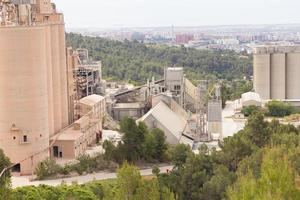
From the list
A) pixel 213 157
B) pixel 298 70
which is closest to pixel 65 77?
pixel 213 157

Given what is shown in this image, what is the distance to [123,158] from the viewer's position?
20344 mm

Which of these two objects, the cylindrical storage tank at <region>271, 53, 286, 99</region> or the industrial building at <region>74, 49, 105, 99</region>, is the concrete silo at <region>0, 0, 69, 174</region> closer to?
the industrial building at <region>74, 49, 105, 99</region>

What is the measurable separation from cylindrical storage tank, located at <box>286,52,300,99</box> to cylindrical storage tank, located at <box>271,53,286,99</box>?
0.35 m

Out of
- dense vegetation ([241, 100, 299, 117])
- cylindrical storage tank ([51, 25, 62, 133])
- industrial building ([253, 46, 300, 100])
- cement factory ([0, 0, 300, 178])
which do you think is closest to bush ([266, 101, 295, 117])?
dense vegetation ([241, 100, 299, 117])

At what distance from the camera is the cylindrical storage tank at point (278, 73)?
37062mm

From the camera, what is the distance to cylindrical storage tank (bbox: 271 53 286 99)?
3706 cm

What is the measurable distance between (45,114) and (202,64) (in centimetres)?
3681

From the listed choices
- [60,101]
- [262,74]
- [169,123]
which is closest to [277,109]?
[262,74]

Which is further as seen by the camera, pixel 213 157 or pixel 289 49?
pixel 289 49

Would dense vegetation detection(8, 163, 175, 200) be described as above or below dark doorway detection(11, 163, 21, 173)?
above

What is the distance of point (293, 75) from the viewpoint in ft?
122

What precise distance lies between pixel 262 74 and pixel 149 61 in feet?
58.3

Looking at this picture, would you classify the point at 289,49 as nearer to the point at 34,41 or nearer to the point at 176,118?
the point at 176,118

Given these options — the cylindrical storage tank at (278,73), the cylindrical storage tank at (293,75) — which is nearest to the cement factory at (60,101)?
→ the cylindrical storage tank at (278,73)
